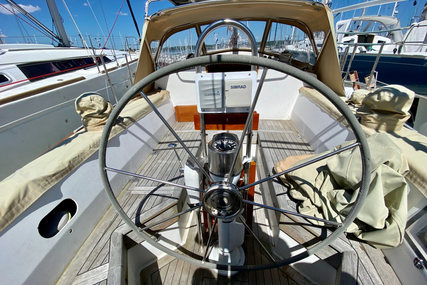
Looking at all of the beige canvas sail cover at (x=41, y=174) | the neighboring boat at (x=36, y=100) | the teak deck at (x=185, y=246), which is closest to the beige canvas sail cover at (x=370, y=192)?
the teak deck at (x=185, y=246)

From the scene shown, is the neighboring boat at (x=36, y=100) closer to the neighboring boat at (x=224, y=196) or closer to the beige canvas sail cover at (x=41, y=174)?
the beige canvas sail cover at (x=41, y=174)

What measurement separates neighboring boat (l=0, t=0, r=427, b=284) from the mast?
6683 millimetres

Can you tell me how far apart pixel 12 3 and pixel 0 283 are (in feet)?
26.0

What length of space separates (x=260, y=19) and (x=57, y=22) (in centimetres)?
736

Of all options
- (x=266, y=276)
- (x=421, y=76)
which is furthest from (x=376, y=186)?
(x=421, y=76)

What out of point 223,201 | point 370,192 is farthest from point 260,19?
point 223,201

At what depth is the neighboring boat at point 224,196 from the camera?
743mm

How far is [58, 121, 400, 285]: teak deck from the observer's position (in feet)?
3.60

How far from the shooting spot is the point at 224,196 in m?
0.70

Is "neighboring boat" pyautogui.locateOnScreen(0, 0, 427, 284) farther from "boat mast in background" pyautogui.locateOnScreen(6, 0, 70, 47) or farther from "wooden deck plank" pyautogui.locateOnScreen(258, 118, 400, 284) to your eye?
"boat mast in background" pyautogui.locateOnScreen(6, 0, 70, 47)

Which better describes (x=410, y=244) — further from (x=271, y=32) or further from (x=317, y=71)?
(x=271, y=32)

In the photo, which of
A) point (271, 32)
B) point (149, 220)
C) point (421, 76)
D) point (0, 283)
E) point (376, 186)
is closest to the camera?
point (0, 283)

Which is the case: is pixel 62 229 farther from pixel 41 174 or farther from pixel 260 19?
pixel 260 19

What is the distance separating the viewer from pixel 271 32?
126 inches
